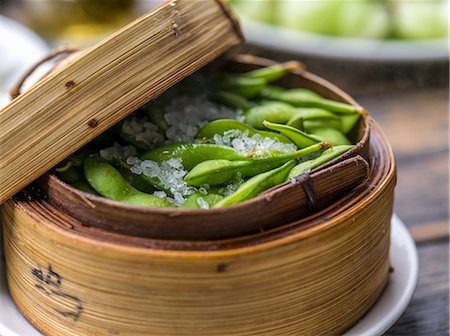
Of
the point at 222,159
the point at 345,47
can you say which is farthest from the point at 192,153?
the point at 345,47

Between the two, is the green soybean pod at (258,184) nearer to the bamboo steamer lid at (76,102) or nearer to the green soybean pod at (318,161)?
the green soybean pod at (318,161)

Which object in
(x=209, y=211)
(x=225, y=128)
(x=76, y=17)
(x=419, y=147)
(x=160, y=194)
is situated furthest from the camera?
(x=76, y=17)

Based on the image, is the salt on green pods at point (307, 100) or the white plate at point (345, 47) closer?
the salt on green pods at point (307, 100)

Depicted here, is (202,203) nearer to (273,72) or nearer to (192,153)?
(192,153)

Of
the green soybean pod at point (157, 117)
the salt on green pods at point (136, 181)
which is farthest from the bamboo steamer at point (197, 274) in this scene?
the green soybean pod at point (157, 117)

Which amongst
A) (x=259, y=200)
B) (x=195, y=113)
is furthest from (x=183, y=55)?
(x=259, y=200)

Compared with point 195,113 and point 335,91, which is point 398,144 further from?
point 195,113

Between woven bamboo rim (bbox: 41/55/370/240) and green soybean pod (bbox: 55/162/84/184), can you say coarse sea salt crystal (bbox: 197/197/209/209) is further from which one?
green soybean pod (bbox: 55/162/84/184)

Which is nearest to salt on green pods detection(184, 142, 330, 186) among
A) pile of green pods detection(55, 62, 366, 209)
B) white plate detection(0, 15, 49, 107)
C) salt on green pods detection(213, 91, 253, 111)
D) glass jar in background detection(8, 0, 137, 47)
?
pile of green pods detection(55, 62, 366, 209)
